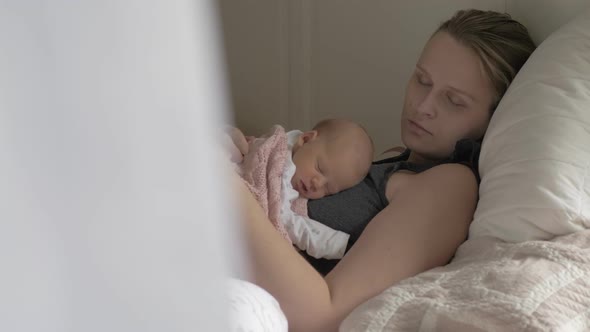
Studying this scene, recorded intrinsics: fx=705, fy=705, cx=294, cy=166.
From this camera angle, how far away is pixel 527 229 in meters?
0.96

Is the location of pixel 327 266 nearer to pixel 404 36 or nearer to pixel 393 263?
pixel 393 263

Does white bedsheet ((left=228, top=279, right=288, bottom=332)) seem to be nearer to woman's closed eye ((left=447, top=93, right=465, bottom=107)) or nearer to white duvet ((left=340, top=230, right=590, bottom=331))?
white duvet ((left=340, top=230, right=590, bottom=331))

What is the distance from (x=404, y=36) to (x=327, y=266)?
0.73 m

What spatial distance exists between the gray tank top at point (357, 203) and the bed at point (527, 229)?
88 mm

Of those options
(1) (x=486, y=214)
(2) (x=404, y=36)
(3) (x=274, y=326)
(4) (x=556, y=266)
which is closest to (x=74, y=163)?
(3) (x=274, y=326)

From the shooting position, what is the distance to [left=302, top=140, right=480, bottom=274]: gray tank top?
1126 mm

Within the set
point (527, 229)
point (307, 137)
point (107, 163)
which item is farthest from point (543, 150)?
point (107, 163)

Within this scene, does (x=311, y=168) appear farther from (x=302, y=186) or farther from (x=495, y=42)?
(x=495, y=42)

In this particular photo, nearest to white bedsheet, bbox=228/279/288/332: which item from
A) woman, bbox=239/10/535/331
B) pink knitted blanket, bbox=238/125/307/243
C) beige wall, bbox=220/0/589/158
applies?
woman, bbox=239/10/535/331

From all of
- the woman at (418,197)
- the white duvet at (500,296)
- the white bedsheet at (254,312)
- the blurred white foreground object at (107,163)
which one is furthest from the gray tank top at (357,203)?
the blurred white foreground object at (107,163)

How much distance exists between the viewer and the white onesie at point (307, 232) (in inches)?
42.4

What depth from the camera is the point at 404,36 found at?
1.67m

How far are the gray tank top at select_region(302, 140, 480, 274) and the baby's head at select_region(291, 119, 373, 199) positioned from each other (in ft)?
0.06

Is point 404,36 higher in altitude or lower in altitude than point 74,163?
lower
